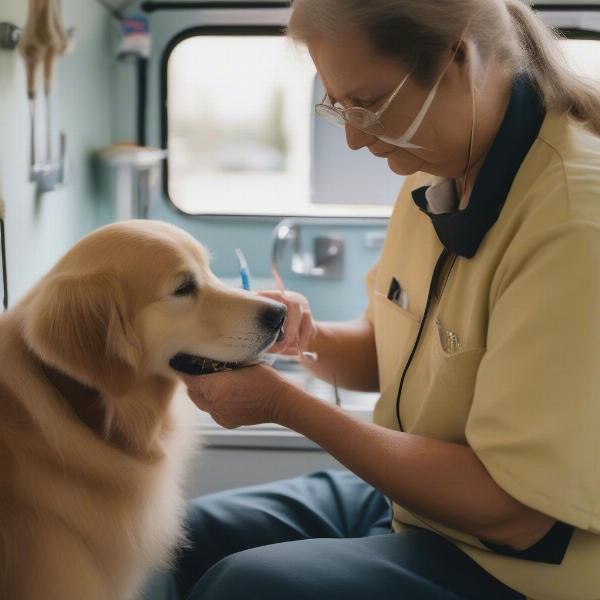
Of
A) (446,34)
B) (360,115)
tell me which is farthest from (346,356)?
(446,34)

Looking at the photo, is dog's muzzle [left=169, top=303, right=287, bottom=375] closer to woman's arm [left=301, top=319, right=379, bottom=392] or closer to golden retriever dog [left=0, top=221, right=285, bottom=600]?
golden retriever dog [left=0, top=221, right=285, bottom=600]

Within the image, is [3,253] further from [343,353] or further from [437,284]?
[437,284]

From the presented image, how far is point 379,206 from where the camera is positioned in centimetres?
234

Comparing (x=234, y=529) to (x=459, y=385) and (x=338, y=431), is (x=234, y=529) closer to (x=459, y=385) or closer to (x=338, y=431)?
(x=338, y=431)

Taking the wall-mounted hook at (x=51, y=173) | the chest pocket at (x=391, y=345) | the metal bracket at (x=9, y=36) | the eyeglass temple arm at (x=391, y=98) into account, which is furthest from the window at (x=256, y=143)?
the eyeglass temple arm at (x=391, y=98)

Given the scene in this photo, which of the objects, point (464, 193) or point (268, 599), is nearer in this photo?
point (268, 599)

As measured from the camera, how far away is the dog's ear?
1066 mm

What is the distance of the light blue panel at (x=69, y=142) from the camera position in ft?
5.29

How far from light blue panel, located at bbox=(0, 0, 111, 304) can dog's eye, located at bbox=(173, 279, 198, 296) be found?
0.59 meters

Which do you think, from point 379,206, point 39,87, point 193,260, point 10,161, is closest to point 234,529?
point 193,260

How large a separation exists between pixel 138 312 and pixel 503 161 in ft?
1.92

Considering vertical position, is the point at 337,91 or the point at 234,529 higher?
the point at 337,91

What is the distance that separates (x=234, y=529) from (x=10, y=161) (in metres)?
0.90

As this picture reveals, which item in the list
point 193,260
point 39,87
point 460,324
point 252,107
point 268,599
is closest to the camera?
point 268,599
